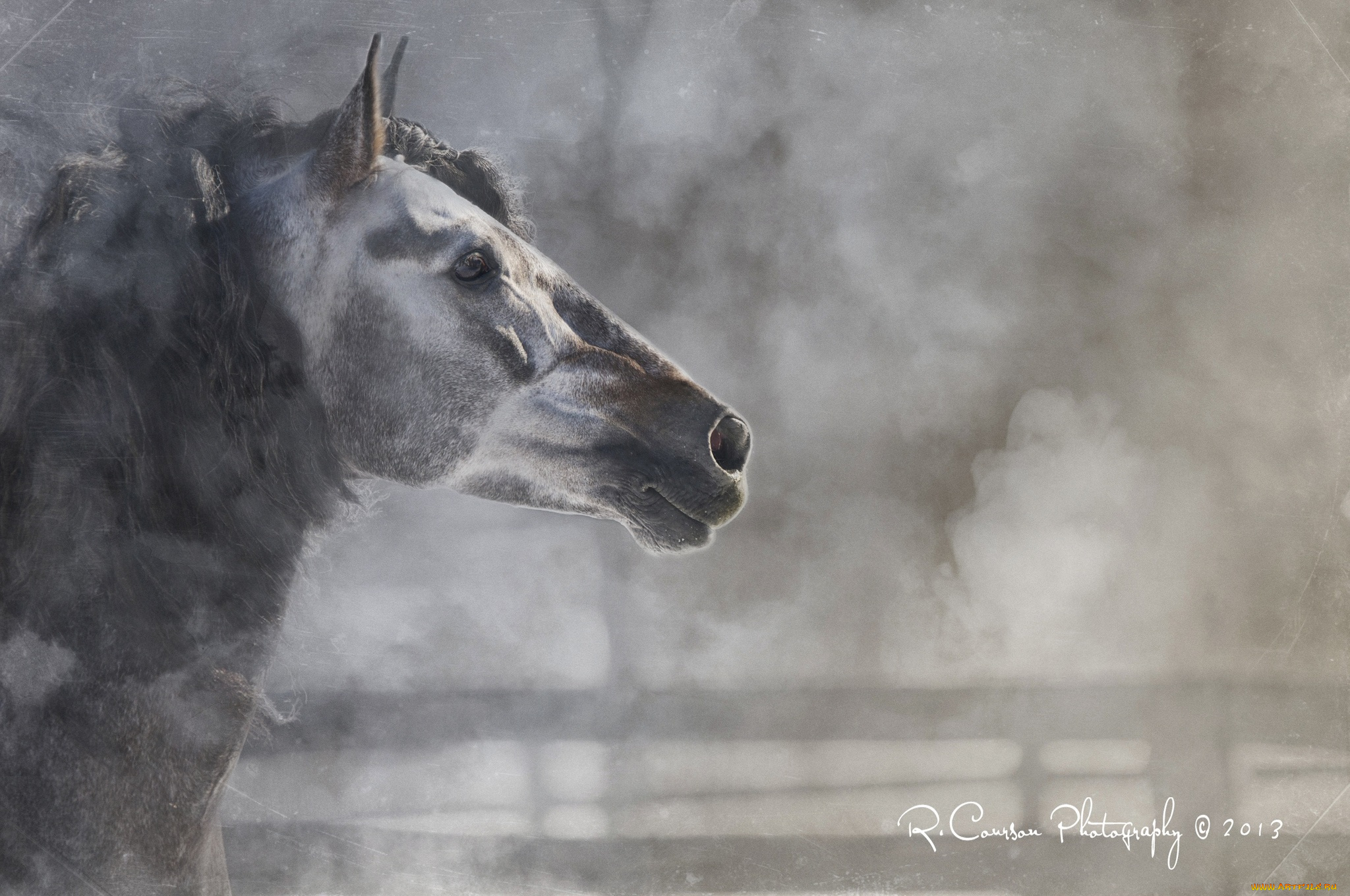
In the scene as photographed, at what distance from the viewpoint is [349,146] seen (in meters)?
0.97

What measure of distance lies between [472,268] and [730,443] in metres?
0.40

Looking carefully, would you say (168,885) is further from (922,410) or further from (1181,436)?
(1181,436)

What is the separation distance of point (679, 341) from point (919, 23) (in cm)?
85

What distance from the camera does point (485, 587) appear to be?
1.45 metres

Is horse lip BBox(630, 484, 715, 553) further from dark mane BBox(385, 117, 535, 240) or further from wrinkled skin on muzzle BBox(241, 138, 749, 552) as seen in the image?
dark mane BBox(385, 117, 535, 240)

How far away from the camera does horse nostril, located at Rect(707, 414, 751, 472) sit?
3.48ft

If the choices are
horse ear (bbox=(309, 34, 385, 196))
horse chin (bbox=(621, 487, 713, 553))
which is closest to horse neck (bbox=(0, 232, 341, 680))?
horse ear (bbox=(309, 34, 385, 196))

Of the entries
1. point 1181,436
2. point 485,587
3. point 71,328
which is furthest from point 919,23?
point 71,328
